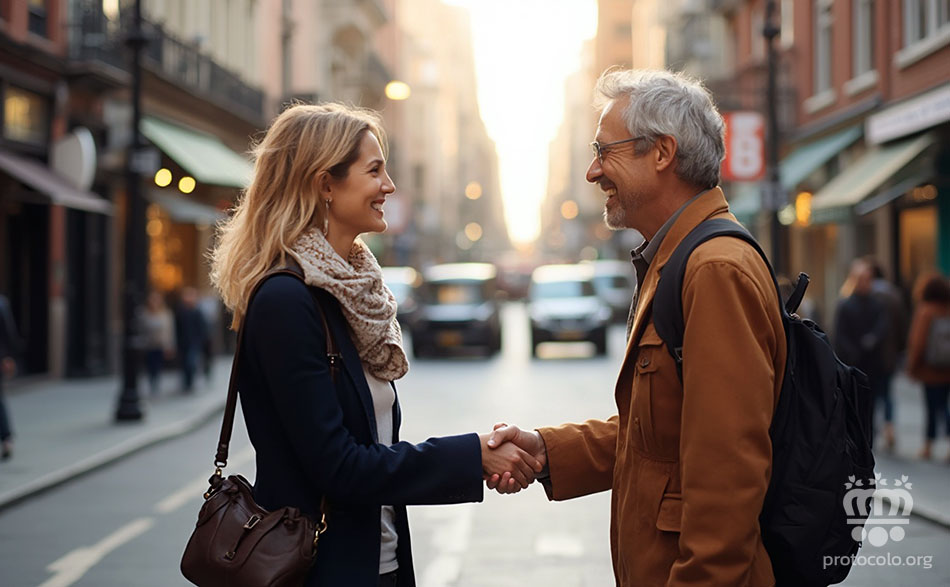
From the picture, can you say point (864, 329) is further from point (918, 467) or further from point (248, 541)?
point (248, 541)

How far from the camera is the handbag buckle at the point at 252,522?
8.71 feet

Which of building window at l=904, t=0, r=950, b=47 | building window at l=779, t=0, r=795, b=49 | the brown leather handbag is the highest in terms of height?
building window at l=779, t=0, r=795, b=49

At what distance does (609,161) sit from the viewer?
9.73 ft

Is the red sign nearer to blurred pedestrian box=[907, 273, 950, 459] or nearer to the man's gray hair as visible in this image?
blurred pedestrian box=[907, 273, 950, 459]

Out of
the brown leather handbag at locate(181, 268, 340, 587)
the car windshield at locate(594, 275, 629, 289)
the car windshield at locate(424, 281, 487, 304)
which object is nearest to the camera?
the brown leather handbag at locate(181, 268, 340, 587)

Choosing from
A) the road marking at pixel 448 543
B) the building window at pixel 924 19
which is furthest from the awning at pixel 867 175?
the road marking at pixel 448 543

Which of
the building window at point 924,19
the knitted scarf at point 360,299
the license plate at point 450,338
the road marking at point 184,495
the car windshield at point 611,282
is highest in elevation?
the building window at point 924,19

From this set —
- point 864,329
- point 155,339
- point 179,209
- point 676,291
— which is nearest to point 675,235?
point 676,291

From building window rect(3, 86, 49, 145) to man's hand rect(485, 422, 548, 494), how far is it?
1658 centimetres

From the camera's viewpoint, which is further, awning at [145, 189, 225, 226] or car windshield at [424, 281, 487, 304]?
car windshield at [424, 281, 487, 304]

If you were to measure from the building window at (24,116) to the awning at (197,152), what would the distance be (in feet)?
8.59

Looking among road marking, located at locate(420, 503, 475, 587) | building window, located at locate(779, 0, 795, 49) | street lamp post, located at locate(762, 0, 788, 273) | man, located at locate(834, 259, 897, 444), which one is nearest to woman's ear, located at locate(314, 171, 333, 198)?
road marking, located at locate(420, 503, 475, 587)

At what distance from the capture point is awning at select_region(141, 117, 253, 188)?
72.3 feet

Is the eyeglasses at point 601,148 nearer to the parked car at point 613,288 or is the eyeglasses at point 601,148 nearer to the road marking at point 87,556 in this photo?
the road marking at point 87,556
